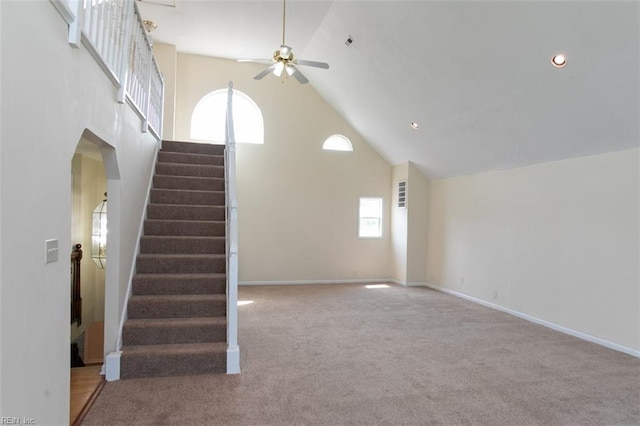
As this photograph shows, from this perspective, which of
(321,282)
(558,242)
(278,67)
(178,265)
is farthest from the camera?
(321,282)

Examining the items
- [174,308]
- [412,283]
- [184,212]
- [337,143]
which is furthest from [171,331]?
[337,143]

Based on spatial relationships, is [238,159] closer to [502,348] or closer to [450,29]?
[450,29]

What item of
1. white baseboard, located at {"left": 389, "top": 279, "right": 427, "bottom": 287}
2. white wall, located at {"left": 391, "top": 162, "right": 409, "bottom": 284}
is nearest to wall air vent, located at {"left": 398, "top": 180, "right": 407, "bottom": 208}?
white wall, located at {"left": 391, "top": 162, "right": 409, "bottom": 284}

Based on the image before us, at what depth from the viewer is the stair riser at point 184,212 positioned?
4684mm

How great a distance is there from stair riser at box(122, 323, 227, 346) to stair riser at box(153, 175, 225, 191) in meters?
2.24

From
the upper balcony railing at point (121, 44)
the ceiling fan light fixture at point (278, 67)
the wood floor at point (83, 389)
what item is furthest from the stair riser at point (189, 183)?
the wood floor at point (83, 389)

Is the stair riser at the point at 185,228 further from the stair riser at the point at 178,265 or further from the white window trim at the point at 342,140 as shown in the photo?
the white window trim at the point at 342,140

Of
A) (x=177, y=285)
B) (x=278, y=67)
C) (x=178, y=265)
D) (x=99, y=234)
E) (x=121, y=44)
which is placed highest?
(x=278, y=67)

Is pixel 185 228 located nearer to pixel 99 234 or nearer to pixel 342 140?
pixel 99 234

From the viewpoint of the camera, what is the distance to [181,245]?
4.40 meters

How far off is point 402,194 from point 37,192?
7002mm

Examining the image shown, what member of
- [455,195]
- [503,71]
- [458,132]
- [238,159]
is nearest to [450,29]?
[503,71]

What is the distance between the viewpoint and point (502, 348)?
4.11 m

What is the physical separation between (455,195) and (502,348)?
3.56 metres
